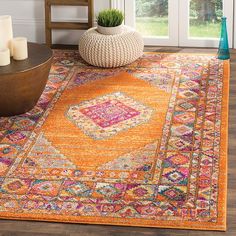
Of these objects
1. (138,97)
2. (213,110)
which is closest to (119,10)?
(138,97)

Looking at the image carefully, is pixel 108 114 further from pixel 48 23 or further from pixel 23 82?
pixel 48 23

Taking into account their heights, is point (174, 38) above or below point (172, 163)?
above

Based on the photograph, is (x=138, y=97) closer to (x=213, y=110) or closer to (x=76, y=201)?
(x=213, y=110)

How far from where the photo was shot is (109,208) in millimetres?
3980

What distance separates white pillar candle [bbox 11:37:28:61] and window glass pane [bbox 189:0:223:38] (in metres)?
1.95

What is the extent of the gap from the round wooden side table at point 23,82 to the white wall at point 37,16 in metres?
1.41

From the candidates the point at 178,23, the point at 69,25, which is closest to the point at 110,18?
the point at 69,25

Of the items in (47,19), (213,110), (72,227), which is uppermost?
(47,19)

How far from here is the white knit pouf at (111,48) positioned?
597 cm

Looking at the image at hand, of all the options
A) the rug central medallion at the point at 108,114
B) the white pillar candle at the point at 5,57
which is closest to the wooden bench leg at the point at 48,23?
the rug central medallion at the point at 108,114

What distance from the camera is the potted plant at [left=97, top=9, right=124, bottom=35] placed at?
6043mm

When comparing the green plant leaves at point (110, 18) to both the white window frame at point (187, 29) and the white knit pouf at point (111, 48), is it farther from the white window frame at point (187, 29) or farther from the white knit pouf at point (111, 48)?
the white window frame at point (187, 29)

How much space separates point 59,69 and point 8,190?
2.10 meters

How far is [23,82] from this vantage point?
16.3 feet
